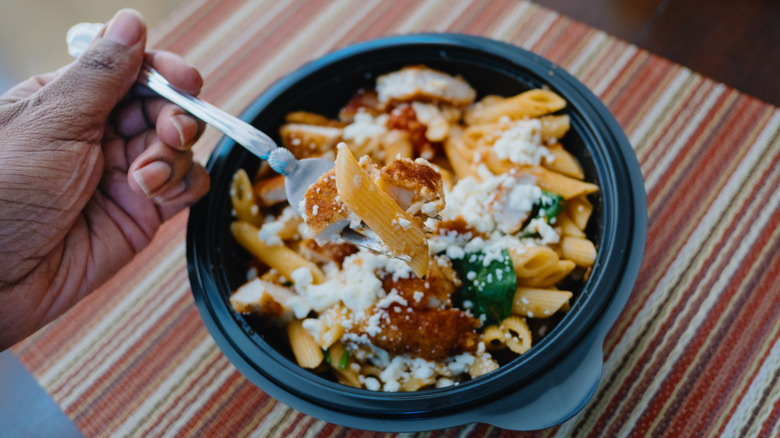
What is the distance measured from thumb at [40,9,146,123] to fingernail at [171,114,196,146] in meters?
0.17

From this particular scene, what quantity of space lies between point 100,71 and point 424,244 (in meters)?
0.97

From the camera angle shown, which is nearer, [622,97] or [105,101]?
[105,101]

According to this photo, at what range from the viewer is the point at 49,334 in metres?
1.89

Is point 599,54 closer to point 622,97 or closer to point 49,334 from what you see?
point 622,97

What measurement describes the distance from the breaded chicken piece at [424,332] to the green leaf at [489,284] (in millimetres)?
66

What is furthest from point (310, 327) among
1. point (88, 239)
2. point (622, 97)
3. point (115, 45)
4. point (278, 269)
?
point (622, 97)

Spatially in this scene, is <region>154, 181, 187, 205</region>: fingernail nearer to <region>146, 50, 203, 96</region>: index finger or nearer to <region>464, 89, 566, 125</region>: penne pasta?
<region>146, 50, 203, 96</region>: index finger

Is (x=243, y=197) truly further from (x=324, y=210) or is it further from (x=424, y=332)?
(x=424, y=332)

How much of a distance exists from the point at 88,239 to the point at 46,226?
172 mm

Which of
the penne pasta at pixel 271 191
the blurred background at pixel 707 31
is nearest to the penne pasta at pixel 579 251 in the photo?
the penne pasta at pixel 271 191

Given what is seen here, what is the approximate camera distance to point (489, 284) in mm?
1516

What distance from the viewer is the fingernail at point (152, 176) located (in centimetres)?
158

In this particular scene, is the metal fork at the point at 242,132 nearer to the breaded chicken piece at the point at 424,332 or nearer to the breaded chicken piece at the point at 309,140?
the breaded chicken piece at the point at 309,140

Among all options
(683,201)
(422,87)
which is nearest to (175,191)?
(422,87)
